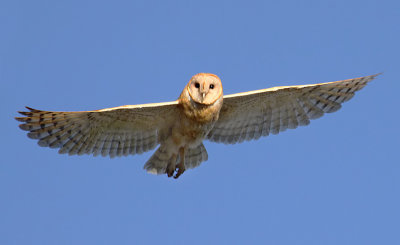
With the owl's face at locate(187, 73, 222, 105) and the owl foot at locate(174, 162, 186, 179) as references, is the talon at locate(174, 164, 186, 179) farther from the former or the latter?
the owl's face at locate(187, 73, 222, 105)

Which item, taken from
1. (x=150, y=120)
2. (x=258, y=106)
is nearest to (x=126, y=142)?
(x=150, y=120)

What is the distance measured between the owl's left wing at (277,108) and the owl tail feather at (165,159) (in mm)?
329

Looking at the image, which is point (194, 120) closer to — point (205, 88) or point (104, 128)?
point (205, 88)

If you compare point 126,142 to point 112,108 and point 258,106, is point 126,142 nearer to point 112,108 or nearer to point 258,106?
point 112,108

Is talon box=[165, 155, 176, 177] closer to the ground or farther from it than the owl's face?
closer to the ground

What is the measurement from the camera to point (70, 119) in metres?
12.5

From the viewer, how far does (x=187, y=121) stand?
12734 mm

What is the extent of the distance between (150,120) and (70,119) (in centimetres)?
142

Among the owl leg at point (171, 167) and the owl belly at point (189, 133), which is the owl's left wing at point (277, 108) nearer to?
the owl belly at point (189, 133)

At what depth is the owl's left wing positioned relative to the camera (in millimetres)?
13305

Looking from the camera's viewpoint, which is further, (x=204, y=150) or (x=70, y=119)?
(x=204, y=150)

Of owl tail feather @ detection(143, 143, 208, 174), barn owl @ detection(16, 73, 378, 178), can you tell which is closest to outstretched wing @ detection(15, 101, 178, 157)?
barn owl @ detection(16, 73, 378, 178)

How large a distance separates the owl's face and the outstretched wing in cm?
44

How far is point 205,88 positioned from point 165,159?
6.04ft
